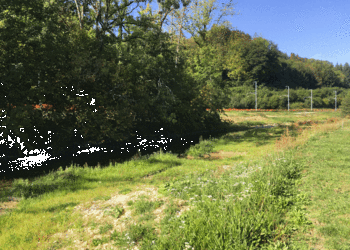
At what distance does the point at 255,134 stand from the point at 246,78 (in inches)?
2189

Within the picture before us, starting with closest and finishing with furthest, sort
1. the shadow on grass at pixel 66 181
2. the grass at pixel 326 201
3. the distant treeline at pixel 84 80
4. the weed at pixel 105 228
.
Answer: the grass at pixel 326 201
the weed at pixel 105 228
the shadow on grass at pixel 66 181
the distant treeline at pixel 84 80

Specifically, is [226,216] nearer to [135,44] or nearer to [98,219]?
[98,219]

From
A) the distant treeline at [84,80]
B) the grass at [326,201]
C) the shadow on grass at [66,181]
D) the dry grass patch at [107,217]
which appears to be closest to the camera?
the grass at [326,201]

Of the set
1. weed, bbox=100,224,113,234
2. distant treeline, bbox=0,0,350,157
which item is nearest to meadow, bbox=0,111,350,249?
weed, bbox=100,224,113,234

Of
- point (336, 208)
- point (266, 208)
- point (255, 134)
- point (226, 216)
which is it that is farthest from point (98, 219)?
point (255, 134)

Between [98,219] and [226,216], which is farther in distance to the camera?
[98,219]

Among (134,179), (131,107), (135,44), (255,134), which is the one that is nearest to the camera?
(134,179)

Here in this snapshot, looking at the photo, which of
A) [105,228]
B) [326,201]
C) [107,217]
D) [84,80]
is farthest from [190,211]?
[84,80]

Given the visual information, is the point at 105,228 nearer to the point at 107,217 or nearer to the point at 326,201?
the point at 107,217

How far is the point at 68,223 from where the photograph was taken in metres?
5.83

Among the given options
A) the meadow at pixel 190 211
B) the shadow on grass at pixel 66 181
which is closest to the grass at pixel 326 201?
the meadow at pixel 190 211

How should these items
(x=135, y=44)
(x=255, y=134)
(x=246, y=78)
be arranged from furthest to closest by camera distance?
(x=246, y=78) < (x=255, y=134) < (x=135, y=44)

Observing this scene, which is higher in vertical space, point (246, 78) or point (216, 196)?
point (246, 78)

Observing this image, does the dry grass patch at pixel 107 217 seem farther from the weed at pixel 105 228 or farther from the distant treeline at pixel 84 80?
the distant treeline at pixel 84 80
